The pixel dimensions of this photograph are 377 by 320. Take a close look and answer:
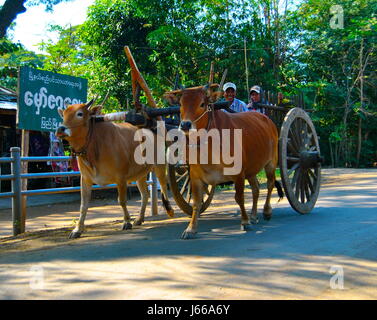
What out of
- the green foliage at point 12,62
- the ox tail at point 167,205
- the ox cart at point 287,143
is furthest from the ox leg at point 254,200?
the green foliage at point 12,62

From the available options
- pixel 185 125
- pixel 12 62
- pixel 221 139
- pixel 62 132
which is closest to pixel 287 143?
pixel 221 139

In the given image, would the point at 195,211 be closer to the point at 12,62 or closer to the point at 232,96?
the point at 232,96

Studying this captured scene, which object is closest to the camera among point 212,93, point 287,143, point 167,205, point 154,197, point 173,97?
point 212,93

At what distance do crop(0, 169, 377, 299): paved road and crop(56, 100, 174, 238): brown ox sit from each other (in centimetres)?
71

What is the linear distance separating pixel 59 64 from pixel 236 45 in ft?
37.8

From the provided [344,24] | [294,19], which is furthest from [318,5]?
[294,19]

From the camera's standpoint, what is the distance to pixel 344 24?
23.9 metres

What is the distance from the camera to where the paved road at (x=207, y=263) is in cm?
385

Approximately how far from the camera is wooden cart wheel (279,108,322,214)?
738 centimetres

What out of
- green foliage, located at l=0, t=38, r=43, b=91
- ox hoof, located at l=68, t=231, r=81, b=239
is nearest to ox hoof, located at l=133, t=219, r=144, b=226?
ox hoof, located at l=68, t=231, r=81, b=239

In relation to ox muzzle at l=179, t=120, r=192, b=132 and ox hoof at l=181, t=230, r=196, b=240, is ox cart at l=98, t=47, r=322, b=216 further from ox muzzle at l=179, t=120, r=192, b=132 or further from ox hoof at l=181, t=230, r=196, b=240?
ox hoof at l=181, t=230, r=196, b=240

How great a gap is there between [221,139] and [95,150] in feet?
6.29

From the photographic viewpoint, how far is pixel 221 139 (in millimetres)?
6297

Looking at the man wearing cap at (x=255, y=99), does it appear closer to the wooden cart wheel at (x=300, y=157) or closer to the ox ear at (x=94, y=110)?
the wooden cart wheel at (x=300, y=157)
